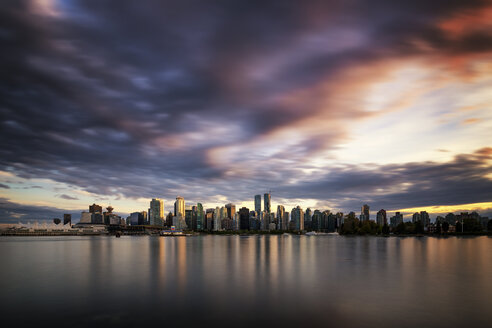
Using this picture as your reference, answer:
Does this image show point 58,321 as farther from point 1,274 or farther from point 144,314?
point 1,274

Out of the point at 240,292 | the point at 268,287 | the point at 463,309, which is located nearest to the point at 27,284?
the point at 240,292

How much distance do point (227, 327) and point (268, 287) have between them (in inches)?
787

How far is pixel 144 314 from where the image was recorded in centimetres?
3466

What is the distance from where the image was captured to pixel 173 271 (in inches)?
2640

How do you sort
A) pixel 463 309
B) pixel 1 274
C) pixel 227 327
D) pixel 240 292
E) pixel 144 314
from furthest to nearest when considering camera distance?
pixel 1 274
pixel 240 292
pixel 463 309
pixel 144 314
pixel 227 327

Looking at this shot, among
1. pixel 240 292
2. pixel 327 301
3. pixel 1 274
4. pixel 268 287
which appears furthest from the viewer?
pixel 1 274

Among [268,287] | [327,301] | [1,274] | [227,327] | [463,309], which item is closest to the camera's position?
[227,327]

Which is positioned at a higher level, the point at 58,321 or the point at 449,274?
the point at 58,321

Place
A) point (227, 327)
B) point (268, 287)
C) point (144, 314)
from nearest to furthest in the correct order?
point (227, 327) < point (144, 314) < point (268, 287)

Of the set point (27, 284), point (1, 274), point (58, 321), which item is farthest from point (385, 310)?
point (1, 274)

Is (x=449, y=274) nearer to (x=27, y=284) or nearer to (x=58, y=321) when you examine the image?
(x=58, y=321)

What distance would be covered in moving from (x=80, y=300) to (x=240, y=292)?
65.8 feet

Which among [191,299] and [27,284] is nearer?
[191,299]

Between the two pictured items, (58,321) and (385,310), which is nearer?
(58,321)
